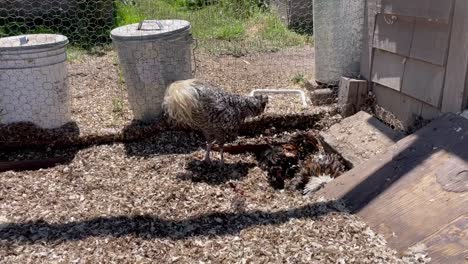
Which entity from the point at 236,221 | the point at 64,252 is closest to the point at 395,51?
the point at 236,221

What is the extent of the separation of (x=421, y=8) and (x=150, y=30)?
2.06 metres

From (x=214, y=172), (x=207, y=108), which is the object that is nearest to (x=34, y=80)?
(x=207, y=108)

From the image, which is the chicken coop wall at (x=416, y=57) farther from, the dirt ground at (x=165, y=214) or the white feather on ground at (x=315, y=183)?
the dirt ground at (x=165, y=214)

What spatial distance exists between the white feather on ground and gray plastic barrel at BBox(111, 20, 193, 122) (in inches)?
56.5

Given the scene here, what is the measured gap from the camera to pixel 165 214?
2.83 m

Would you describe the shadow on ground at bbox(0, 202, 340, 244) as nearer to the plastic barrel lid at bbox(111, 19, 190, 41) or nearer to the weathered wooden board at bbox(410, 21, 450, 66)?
the weathered wooden board at bbox(410, 21, 450, 66)

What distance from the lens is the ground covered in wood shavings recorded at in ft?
8.02

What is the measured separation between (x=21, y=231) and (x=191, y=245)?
963 mm

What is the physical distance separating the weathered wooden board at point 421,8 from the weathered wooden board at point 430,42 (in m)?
0.06

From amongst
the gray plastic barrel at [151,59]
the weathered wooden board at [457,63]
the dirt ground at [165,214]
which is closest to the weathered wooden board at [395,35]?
the weathered wooden board at [457,63]

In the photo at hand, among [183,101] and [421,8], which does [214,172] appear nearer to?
[183,101]

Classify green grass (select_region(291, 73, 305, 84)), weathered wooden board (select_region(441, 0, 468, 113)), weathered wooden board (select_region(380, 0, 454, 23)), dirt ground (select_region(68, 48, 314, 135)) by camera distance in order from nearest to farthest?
weathered wooden board (select_region(441, 0, 468, 113))
weathered wooden board (select_region(380, 0, 454, 23))
dirt ground (select_region(68, 48, 314, 135))
green grass (select_region(291, 73, 305, 84))

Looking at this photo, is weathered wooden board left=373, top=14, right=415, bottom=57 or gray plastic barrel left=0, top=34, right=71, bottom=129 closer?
weathered wooden board left=373, top=14, right=415, bottom=57

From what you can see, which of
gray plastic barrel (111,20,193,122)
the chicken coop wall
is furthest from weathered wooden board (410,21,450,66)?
gray plastic barrel (111,20,193,122)
